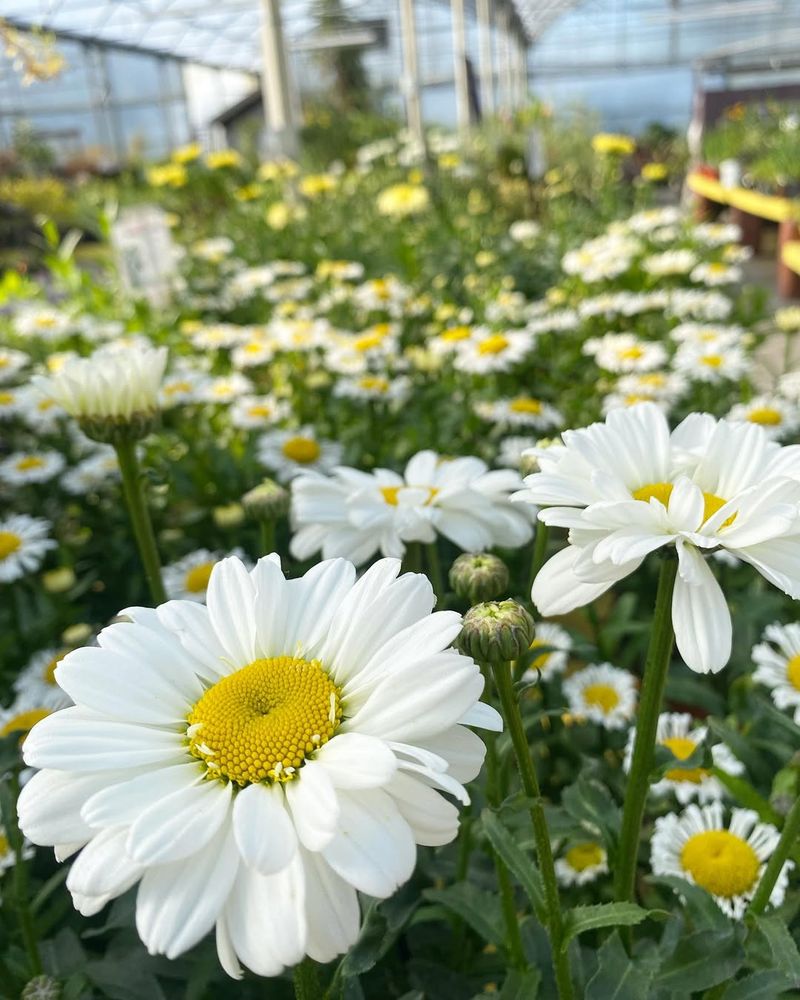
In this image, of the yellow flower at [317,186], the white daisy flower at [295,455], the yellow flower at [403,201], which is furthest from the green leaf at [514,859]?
the yellow flower at [317,186]

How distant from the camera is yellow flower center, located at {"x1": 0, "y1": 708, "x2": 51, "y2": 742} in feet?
3.07

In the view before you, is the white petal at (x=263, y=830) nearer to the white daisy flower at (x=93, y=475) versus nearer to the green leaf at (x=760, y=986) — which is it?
the green leaf at (x=760, y=986)

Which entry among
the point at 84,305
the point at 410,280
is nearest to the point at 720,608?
the point at 410,280

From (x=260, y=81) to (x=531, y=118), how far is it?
11620mm

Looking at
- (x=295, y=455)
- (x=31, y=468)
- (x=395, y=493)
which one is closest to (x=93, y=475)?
(x=31, y=468)

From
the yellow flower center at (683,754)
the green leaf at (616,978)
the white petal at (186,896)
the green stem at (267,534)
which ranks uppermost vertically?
the white petal at (186,896)

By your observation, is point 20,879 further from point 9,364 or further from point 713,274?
point 713,274

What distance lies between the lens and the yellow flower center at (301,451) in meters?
1.54

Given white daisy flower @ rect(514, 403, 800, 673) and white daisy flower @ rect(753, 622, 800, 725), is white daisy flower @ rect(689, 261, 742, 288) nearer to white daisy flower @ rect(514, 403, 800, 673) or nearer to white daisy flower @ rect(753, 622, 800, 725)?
white daisy flower @ rect(753, 622, 800, 725)

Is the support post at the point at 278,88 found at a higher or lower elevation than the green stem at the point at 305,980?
higher

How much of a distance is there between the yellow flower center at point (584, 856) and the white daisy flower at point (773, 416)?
0.74 m

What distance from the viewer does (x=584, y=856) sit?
0.95m

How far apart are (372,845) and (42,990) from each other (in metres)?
0.40

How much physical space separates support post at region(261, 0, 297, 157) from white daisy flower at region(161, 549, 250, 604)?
3.38m
